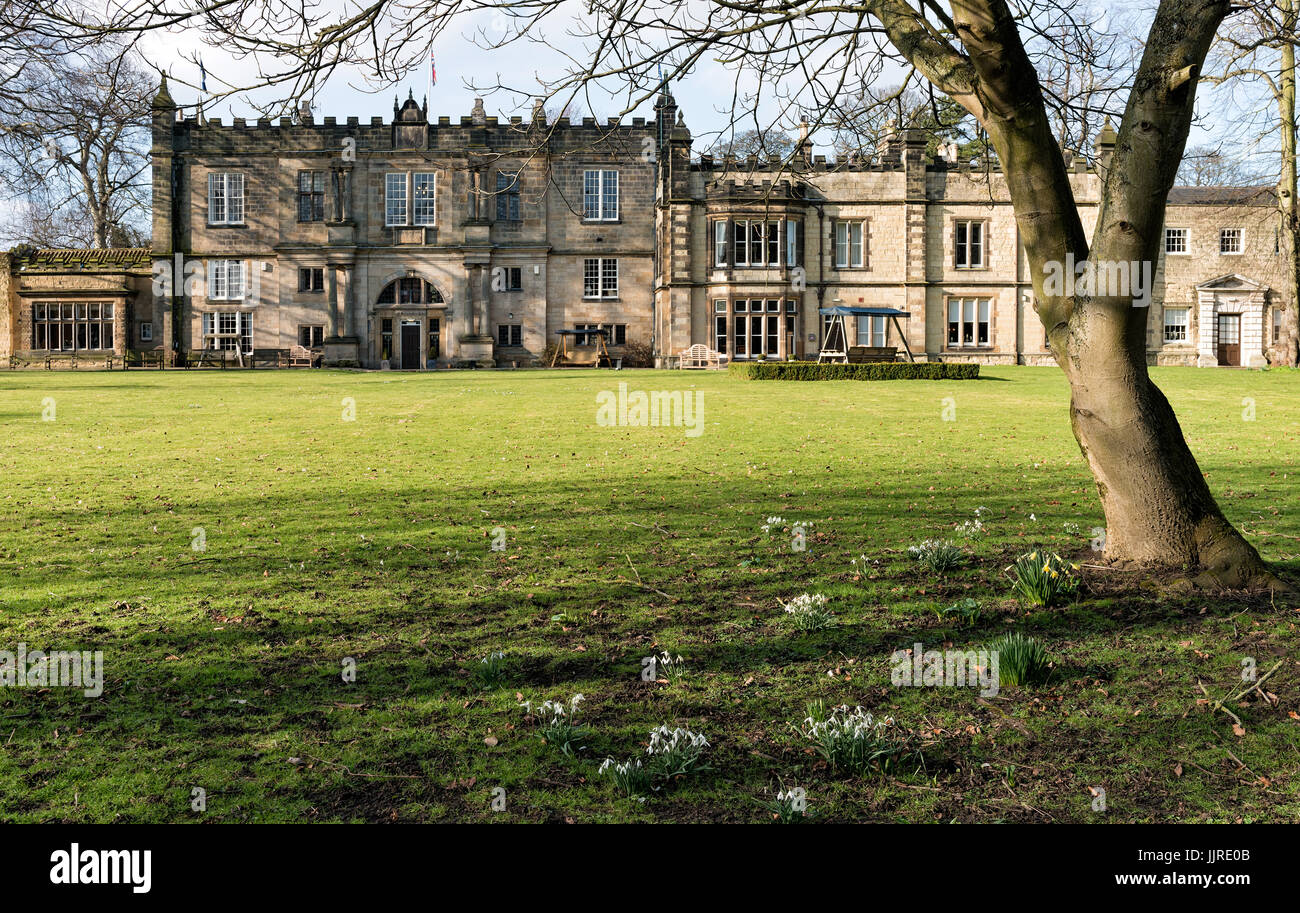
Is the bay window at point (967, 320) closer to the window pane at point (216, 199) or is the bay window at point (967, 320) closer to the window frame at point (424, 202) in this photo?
the window frame at point (424, 202)

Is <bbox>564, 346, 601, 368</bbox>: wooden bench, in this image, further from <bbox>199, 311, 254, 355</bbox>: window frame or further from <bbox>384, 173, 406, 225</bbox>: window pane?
<bbox>199, 311, 254, 355</bbox>: window frame

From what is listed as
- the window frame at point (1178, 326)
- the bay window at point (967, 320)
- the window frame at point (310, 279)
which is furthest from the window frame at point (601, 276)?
the window frame at point (1178, 326)

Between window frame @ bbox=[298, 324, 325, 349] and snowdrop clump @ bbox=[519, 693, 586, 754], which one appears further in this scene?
window frame @ bbox=[298, 324, 325, 349]

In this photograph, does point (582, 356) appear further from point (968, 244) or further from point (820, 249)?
point (968, 244)

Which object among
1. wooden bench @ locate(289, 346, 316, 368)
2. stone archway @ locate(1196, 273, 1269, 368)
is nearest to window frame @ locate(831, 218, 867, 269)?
stone archway @ locate(1196, 273, 1269, 368)

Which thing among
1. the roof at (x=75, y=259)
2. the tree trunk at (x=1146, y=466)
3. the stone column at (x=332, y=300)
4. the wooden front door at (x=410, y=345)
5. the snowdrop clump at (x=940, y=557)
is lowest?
the snowdrop clump at (x=940, y=557)

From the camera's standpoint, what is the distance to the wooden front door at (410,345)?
53.9 metres

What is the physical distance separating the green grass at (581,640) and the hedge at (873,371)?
20.8 metres

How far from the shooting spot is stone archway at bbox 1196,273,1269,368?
5022cm

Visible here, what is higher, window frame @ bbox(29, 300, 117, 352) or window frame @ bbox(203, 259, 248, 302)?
window frame @ bbox(203, 259, 248, 302)

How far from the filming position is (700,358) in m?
47.1

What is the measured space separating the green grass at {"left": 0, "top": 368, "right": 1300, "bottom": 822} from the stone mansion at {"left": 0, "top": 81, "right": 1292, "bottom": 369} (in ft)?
125

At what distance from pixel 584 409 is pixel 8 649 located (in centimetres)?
1661
